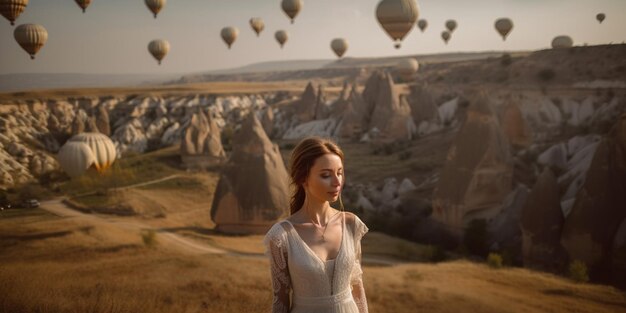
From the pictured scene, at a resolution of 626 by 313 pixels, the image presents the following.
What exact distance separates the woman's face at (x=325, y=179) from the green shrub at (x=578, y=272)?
32.3 ft

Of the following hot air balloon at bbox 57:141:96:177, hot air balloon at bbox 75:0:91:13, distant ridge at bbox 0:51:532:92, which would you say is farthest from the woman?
hot air balloon at bbox 57:141:96:177

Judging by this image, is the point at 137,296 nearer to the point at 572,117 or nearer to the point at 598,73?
the point at 572,117

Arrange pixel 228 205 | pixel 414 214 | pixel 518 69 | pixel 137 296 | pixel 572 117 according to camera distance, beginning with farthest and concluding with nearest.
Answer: pixel 518 69 < pixel 572 117 < pixel 414 214 < pixel 228 205 < pixel 137 296

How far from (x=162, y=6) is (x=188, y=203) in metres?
7.50

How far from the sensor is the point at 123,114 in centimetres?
4803

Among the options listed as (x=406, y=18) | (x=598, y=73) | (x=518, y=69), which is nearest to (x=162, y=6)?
(x=406, y=18)

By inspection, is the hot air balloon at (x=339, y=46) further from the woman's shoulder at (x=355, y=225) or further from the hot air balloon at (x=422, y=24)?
the woman's shoulder at (x=355, y=225)

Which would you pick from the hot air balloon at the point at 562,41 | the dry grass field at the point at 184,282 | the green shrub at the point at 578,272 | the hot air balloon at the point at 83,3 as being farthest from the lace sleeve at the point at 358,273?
the hot air balloon at the point at 562,41

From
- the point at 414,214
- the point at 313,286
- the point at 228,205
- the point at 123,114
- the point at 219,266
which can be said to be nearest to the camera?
the point at 313,286

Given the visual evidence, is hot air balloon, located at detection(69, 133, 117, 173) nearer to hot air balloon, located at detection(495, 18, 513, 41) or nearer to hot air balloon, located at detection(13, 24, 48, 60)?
hot air balloon, located at detection(13, 24, 48, 60)

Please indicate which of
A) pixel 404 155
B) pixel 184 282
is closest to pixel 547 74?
pixel 404 155

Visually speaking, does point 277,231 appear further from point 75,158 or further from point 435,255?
point 75,158

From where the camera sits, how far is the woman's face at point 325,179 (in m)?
2.79

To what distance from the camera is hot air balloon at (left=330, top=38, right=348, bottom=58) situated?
37191 millimetres
